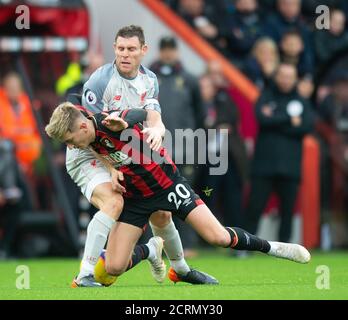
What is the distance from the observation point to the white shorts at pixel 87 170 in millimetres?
9680

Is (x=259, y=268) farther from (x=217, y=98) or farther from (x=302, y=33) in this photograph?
(x=302, y=33)

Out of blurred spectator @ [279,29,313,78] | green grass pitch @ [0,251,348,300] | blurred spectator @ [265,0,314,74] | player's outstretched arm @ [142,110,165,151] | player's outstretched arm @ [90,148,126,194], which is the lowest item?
green grass pitch @ [0,251,348,300]

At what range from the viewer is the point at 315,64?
1633 centimetres

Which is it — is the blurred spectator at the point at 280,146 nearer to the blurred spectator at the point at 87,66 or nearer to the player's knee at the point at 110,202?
the blurred spectator at the point at 87,66

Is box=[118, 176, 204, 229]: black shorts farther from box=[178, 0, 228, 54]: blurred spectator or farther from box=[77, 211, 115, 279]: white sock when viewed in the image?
box=[178, 0, 228, 54]: blurred spectator

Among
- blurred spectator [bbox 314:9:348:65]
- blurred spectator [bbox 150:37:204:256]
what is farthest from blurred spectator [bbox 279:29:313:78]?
blurred spectator [bbox 150:37:204:256]

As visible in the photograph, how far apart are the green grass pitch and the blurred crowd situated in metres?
0.93

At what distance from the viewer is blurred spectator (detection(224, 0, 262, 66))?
1617 cm

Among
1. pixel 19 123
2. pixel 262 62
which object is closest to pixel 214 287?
pixel 19 123

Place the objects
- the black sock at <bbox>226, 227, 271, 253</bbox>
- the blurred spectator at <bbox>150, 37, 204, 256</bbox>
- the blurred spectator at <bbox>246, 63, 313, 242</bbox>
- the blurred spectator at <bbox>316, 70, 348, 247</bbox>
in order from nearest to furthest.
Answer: the black sock at <bbox>226, 227, 271, 253</bbox> < the blurred spectator at <bbox>150, 37, 204, 256</bbox> < the blurred spectator at <bbox>246, 63, 313, 242</bbox> < the blurred spectator at <bbox>316, 70, 348, 247</bbox>

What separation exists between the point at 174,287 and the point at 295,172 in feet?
16.1

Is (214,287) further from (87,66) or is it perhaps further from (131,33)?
(87,66)

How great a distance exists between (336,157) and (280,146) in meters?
1.97

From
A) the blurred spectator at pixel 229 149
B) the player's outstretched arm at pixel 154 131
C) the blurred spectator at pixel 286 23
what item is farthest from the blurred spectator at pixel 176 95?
the player's outstretched arm at pixel 154 131
